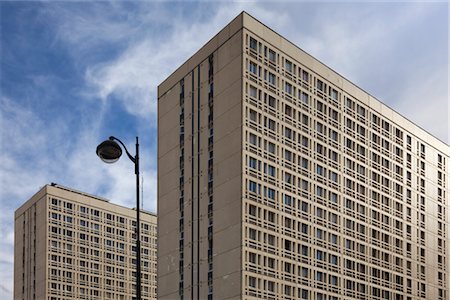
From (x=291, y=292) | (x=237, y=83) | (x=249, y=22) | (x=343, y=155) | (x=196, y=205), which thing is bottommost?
(x=291, y=292)

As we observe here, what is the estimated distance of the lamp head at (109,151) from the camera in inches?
653

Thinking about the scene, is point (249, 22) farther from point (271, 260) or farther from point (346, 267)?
point (346, 267)

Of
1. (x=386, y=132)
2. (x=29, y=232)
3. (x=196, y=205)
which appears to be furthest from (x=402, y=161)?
(x=29, y=232)

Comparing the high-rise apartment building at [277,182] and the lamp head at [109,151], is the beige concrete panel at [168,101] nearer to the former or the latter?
the high-rise apartment building at [277,182]

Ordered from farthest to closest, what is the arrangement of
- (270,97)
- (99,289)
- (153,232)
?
(153,232) < (99,289) < (270,97)

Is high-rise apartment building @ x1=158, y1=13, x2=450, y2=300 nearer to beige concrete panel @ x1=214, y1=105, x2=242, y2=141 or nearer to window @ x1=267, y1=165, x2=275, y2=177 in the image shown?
beige concrete panel @ x1=214, y1=105, x2=242, y2=141

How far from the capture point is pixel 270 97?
235 feet

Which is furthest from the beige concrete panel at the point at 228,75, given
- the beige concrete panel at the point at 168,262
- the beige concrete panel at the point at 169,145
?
the beige concrete panel at the point at 168,262

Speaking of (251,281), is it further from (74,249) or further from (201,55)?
(74,249)

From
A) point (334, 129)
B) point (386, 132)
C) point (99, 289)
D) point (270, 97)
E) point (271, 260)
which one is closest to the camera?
point (271, 260)

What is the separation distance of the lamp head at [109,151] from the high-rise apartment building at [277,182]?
48637 millimetres

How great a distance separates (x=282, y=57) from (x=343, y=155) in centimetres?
1449

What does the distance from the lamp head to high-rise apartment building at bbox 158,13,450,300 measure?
1915 inches

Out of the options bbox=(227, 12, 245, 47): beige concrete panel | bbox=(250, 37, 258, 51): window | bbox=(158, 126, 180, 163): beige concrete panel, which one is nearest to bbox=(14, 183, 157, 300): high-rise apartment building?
bbox=(158, 126, 180, 163): beige concrete panel
